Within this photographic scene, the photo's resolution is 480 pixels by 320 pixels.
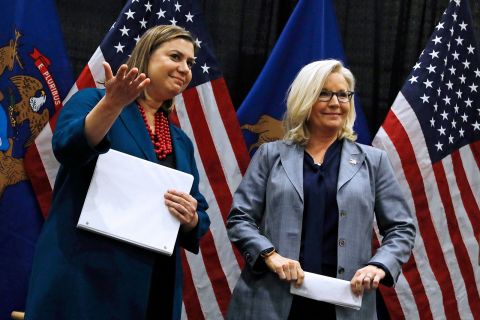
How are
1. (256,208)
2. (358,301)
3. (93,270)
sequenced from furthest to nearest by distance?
(256,208) → (358,301) → (93,270)

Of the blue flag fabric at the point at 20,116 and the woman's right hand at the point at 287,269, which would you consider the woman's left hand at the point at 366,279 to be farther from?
the blue flag fabric at the point at 20,116

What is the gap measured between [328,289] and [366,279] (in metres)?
0.12

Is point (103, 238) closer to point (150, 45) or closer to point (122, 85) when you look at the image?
point (122, 85)

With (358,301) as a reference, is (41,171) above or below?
above

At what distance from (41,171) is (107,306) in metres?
1.10

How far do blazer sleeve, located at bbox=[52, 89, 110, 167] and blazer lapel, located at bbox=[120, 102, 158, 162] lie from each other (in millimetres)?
150

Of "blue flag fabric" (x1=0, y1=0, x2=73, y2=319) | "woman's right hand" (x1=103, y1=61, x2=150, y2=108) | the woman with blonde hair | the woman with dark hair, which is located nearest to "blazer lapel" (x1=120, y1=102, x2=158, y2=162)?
the woman with dark hair

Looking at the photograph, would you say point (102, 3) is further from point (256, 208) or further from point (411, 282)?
point (411, 282)

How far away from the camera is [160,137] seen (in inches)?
85.7

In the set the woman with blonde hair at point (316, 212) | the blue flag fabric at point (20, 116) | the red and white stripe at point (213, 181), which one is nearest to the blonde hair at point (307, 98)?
the woman with blonde hair at point (316, 212)

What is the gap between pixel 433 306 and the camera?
3.23 metres

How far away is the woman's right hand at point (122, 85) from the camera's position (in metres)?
1.75

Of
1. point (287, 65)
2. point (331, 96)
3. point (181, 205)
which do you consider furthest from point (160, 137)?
point (287, 65)

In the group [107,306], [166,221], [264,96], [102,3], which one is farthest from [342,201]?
[102,3]
